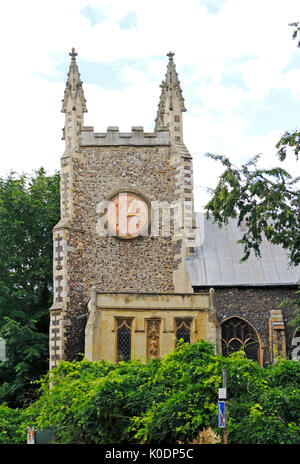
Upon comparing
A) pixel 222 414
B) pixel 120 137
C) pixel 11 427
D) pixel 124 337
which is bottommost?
pixel 222 414

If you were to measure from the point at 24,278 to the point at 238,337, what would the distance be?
9975 millimetres

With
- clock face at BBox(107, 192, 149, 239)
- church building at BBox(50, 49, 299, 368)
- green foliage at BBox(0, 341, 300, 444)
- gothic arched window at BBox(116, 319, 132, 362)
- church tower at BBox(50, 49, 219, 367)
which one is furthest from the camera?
clock face at BBox(107, 192, 149, 239)

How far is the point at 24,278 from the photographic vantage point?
108 ft

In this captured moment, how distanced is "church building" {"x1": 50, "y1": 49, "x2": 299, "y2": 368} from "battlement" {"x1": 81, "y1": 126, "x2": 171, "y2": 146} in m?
0.04

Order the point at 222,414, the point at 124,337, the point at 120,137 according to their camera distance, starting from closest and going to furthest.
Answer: the point at 222,414 → the point at 124,337 → the point at 120,137

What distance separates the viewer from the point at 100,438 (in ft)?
58.9

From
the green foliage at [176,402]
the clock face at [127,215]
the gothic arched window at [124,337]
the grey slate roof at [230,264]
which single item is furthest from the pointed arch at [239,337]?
the green foliage at [176,402]

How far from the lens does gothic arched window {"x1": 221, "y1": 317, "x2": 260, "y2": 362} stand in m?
28.3

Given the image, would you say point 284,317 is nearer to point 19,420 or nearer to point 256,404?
point 19,420

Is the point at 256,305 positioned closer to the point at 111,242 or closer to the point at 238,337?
the point at 238,337

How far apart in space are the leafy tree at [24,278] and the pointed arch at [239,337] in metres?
7.26

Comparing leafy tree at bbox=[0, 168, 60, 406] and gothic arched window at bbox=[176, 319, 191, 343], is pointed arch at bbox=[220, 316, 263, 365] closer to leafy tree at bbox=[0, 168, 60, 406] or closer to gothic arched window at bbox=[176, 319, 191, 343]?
gothic arched window at bbox=[176, 319, 191, 343]

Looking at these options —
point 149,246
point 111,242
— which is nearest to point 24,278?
point 111,242


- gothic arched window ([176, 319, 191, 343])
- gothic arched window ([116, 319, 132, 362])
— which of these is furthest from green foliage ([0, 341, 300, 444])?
gothic arched window ([176, 319, 191, 343])
